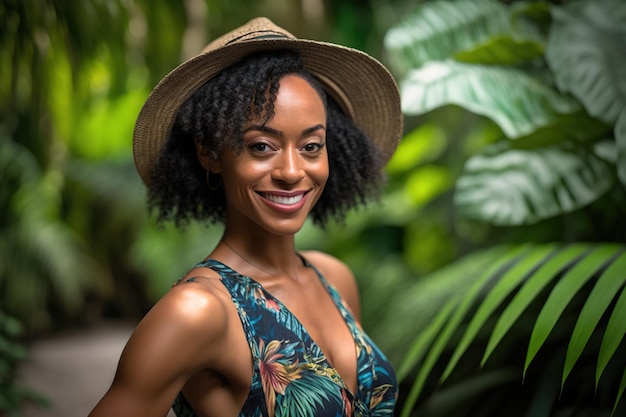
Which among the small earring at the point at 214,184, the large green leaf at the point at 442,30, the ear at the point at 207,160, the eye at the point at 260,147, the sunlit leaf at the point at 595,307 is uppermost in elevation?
the large green leaf at the point at 442,30

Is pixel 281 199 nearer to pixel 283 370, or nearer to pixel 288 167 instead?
pixel 288 167

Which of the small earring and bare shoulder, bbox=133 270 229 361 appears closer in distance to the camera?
bare shoulder, bbox=133 270 229 361

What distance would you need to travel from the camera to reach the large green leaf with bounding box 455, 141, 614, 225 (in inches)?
88.5

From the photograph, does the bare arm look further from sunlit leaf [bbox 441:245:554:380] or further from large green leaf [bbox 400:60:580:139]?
large green leaf [bbox 400:60:580:139]

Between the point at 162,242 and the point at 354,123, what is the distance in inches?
120

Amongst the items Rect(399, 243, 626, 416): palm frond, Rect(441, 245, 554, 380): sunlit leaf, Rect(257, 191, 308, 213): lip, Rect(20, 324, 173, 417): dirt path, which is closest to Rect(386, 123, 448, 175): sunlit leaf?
Rect(399, 243, 626, 416): palm frond

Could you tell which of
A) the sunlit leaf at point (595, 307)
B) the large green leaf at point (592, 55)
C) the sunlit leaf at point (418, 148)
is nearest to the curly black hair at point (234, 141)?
the sunlit leaf at point (595, 307)

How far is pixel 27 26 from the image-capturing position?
2.25 metres

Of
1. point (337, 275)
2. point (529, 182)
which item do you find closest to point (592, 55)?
point (529, 182)

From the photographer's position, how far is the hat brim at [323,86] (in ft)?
5.10

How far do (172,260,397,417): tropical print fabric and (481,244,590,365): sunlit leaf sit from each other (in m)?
0.44

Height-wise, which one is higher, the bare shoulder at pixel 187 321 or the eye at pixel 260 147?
the eye at pixel 260 147

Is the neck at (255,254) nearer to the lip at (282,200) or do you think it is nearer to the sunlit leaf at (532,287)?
the lip at (282,200)

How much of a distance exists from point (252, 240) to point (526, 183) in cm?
104
